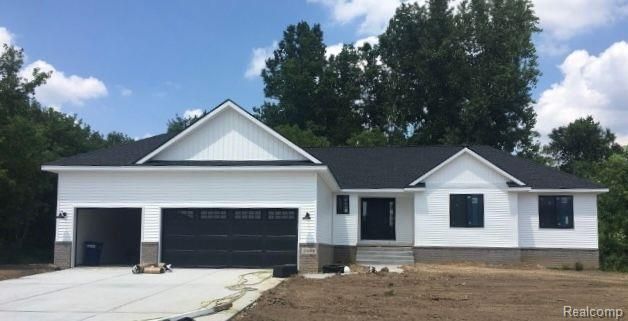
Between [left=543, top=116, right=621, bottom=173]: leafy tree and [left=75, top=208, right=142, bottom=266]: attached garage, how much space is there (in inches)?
1540

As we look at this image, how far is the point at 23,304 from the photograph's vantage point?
14.3 metres

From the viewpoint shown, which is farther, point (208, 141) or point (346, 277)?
point (208, 141)

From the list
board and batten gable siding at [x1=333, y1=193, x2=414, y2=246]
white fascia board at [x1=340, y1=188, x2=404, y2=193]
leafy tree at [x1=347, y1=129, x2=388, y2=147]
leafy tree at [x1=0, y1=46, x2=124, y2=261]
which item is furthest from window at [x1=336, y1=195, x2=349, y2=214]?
leafy tree at [x1=347, y1=129, x2=388, y2=147]

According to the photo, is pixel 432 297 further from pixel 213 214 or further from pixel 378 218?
pixel 378 218

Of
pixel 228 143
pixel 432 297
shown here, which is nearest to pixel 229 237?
pixel 228 143

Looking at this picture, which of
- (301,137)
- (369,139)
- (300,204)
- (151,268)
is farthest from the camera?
(369,139)

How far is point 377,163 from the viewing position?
104ft

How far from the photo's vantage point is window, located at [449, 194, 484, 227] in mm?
27562

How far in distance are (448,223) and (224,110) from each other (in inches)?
421

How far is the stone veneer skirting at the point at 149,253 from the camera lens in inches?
934

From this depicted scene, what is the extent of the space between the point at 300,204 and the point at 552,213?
37.8 feet

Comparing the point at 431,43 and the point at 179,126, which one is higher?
the point at 431,43

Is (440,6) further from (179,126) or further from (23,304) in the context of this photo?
(23,304)

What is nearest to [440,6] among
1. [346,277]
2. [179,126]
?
[179,126]
